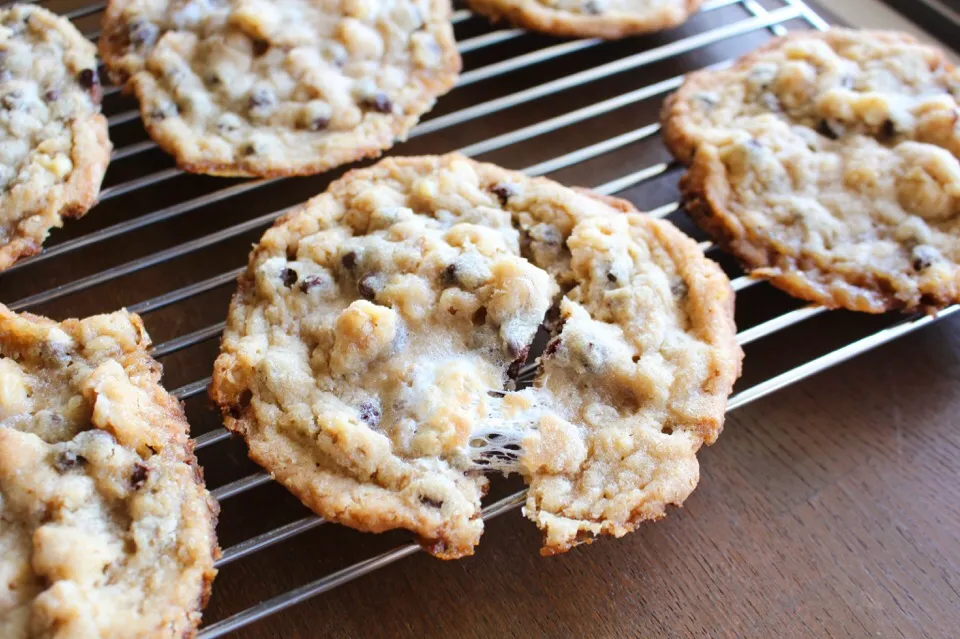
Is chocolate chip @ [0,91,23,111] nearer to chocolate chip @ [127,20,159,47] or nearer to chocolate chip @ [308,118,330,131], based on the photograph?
chocolate chip @ [127,20,159,47]

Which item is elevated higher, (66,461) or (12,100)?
(12,100)

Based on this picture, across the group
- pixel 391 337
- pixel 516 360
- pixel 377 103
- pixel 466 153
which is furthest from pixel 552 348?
pixel 377 103

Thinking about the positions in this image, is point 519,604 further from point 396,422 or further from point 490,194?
point 490,194

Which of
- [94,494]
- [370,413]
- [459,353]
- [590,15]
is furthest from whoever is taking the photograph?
[590,15]

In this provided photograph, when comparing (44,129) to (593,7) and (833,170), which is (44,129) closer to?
(593,7)

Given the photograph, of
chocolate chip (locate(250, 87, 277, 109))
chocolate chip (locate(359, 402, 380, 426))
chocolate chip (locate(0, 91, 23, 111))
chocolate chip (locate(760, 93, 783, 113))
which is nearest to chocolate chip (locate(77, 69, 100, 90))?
chocolate chip (locate(0, 91, 23, 111))

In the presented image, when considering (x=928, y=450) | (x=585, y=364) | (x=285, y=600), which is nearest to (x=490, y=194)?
(x=585, y=364)
